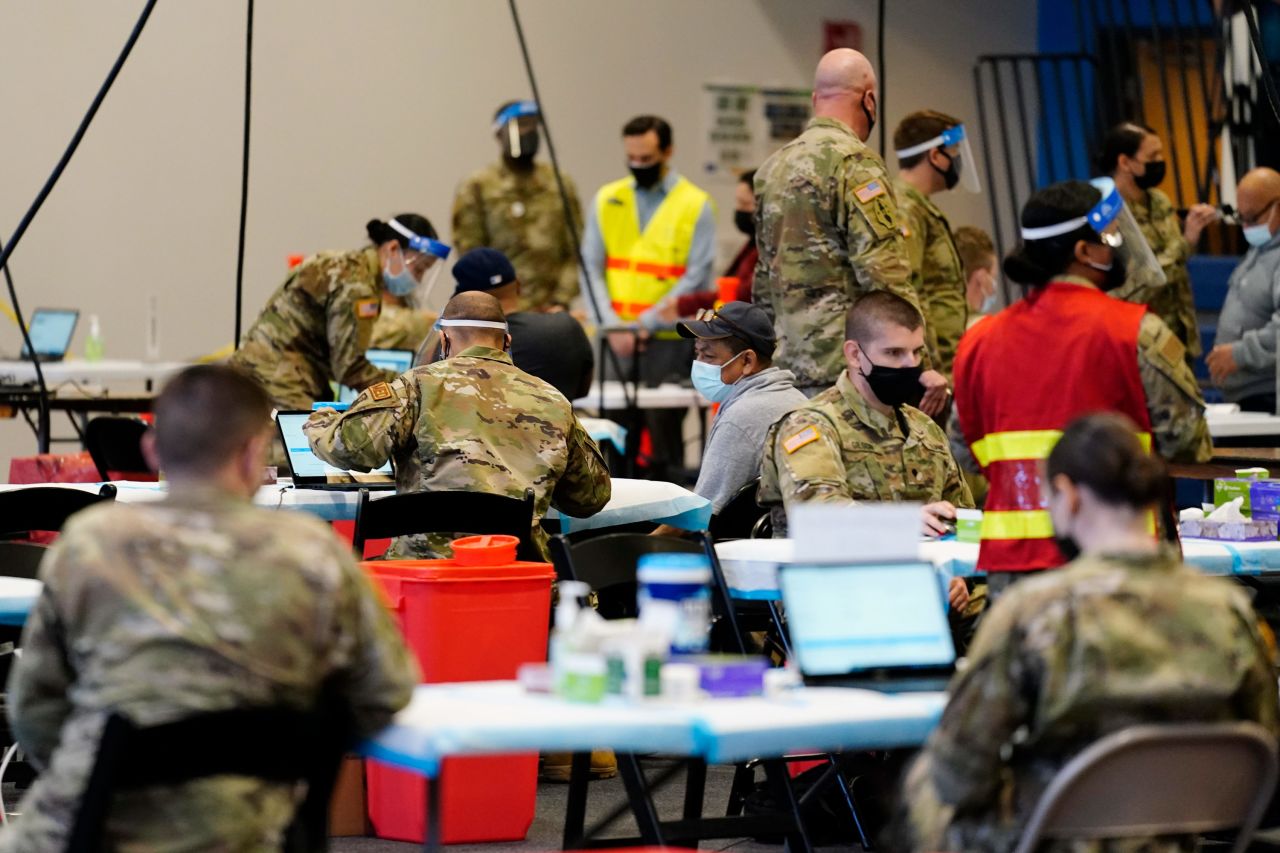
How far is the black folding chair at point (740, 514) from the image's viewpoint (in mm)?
5387

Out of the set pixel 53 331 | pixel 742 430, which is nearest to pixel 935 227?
pixel 742 430

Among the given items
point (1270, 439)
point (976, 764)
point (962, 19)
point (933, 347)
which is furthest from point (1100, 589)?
point (962, 19)

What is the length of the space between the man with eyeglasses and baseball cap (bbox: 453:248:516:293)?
1054mm

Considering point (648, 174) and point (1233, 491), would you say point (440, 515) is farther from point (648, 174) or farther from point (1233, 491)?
point (648, 174)

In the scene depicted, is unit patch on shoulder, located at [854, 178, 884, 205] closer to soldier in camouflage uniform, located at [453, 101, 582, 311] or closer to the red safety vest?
the red safety vest

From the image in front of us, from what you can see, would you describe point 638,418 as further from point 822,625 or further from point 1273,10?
point 822,625

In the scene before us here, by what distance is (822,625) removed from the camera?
297cm

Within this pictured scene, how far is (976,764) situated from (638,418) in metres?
6.06

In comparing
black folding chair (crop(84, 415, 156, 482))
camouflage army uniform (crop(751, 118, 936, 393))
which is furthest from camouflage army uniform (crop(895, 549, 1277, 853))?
black folding chair (crop(84, 415, 156, 482))

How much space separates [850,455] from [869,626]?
1.72 m

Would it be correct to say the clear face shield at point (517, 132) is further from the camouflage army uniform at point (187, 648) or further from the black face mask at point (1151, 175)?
the camouflage army uniform at point (187, 648)

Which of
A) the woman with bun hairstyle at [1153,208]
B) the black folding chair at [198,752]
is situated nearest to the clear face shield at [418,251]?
the woman with bun hairstyle at [1153,208]

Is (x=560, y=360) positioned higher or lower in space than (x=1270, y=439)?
higher

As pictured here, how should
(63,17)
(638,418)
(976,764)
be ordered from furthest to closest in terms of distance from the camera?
1. (63,17)
2. (638,418)
3. (976,764)
